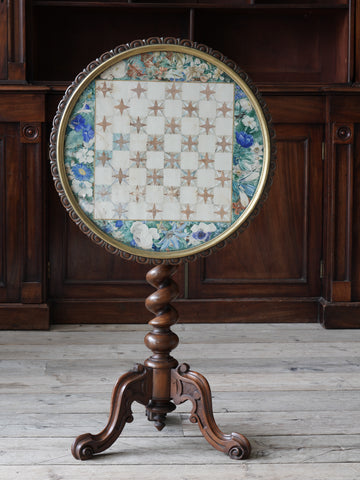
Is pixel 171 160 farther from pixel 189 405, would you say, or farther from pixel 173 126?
pixel 189 405

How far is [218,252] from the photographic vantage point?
3115 mm

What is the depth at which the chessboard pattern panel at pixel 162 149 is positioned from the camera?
1604mm

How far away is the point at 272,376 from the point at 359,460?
693 millimetres

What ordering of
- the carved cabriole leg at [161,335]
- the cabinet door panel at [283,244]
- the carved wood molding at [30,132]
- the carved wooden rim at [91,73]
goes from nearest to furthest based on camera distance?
1. the carved wooden rim at [91,73]
2. the carved cabriole leg at [161,335]
3. the carved wood molding at [30,132]
4. the cabinet door panel at [283,244]

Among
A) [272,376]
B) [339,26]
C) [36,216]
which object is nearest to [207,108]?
[272,376]

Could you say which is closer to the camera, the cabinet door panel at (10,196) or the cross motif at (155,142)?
the cross motif at (155,142)

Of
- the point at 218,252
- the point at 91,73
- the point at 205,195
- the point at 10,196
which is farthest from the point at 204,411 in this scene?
the point at 10,196

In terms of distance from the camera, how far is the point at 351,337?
291 cm

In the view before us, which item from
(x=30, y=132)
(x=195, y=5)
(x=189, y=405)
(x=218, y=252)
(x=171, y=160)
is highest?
(x=195, y=5)

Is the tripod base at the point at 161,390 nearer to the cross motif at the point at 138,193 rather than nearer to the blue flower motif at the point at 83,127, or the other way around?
the cross motif at the point at 138,193

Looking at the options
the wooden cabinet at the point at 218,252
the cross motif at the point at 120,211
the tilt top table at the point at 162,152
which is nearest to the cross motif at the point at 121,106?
the tilt top table at the point at 162,152

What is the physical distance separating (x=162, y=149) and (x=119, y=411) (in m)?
0.68

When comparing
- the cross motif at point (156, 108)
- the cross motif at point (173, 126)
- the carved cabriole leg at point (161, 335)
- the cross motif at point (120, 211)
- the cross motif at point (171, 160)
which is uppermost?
the cross motif at point (156, 108)

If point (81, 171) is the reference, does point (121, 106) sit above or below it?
above
